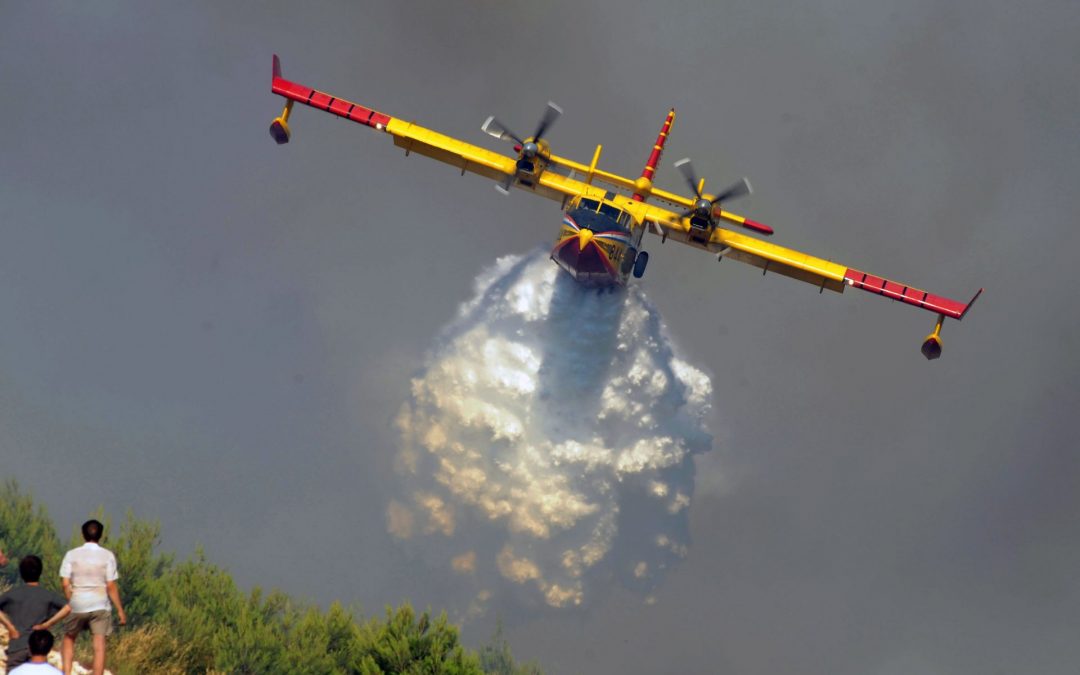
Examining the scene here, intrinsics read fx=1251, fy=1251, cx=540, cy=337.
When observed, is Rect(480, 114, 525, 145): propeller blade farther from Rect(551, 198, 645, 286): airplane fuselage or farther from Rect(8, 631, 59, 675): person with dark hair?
Rect(8, 631, 59, 675): person with dark hair

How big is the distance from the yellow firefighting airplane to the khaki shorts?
87.3 ft

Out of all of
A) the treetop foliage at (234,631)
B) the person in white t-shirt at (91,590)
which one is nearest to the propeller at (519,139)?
the treetop foliage at (234,631)

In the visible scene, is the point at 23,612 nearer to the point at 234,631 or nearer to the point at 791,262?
the point at 234,631

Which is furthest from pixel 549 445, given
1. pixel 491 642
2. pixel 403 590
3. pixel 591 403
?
pixel 403 590

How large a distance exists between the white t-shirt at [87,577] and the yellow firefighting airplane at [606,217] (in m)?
26.6

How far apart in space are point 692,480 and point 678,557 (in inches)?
158

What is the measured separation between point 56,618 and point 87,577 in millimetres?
839

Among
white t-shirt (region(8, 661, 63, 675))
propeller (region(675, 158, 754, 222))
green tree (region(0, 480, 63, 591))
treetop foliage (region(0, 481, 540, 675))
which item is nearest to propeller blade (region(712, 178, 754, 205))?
propeller (region(675, 158, 754, 222))

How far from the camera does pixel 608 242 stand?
1623 inches

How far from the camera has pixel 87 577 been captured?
51.7 ft

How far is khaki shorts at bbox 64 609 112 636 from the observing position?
15773 millimetres

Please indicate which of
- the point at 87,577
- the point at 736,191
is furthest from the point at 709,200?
the point at 87,577

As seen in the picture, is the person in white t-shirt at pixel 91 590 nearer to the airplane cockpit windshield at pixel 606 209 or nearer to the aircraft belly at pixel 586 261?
the aircraft belly at pixel 586 261

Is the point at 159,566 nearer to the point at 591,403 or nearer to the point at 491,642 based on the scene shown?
the point at 591,403
